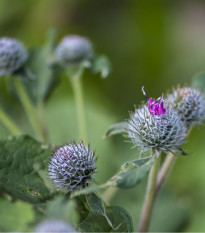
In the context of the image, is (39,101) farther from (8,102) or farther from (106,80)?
(106,80)

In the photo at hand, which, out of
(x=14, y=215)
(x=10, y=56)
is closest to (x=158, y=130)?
(x=14, y=215)

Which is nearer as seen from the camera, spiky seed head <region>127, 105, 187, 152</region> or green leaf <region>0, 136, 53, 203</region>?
green leaf <region>0, 136, 53, 203</region>

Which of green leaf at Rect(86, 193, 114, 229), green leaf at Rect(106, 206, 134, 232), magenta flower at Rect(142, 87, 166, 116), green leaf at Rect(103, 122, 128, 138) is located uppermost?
magenta flower at Rect(142, 87, 166, 116)

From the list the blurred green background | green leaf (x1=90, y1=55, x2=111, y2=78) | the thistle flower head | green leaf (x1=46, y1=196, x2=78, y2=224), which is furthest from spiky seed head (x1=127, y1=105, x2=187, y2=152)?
the blurred green background

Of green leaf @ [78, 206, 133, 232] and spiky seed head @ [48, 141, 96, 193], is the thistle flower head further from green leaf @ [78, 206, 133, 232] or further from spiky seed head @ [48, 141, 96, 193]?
green leaf @ [78, 206, 133, 232]

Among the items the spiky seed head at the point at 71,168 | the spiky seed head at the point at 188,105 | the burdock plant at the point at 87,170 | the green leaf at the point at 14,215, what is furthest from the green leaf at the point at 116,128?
the green leaf at the point at 14,215

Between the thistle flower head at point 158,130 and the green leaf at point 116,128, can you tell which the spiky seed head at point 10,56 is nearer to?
the green leaf at point 116,128
